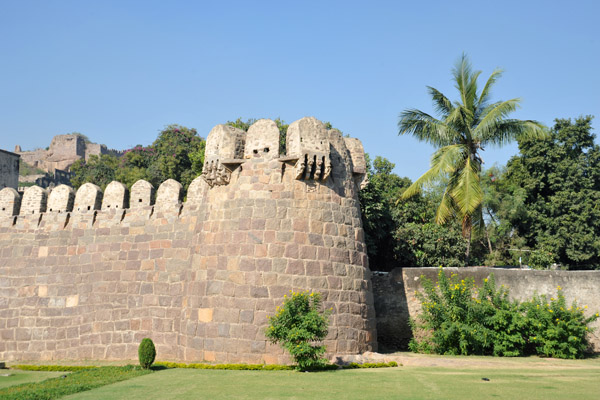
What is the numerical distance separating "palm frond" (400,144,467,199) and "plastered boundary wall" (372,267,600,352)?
4827 mm

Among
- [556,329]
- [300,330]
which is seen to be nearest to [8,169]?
[300,330]

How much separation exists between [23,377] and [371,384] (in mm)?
6940

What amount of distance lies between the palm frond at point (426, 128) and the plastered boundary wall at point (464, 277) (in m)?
5.92

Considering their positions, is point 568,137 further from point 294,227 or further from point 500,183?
point 294,227

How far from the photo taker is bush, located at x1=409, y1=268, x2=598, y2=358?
12.1m

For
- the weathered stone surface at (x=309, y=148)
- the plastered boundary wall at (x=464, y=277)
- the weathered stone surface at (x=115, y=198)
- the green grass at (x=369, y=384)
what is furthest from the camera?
the weathered stone surface at (x=115, y=198)

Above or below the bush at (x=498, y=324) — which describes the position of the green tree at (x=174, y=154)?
above

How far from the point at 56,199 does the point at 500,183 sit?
2147cm

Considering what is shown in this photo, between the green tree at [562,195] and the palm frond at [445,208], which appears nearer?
the palm frond at [445,208]

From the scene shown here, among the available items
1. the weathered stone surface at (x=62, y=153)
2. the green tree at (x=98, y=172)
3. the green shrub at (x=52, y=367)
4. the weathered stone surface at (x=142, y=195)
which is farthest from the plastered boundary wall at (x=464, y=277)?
the weathered stone surface at (x=62, y=153)

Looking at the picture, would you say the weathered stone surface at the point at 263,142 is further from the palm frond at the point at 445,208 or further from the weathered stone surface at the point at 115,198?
the palm frond at the point at 445,208

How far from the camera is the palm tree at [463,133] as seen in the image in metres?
17.6

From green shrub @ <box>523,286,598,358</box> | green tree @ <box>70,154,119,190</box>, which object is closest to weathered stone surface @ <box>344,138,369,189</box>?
green shrub @ <box>523,286,598,358</box>

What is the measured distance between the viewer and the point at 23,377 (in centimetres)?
1100
